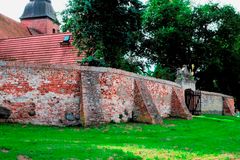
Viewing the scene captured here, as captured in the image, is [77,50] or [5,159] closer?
[5,159]

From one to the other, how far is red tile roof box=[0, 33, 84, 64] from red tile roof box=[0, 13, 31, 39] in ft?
34.3

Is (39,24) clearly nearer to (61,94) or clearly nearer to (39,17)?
(39,17)

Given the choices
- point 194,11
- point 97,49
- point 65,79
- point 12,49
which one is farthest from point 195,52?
point 65,79

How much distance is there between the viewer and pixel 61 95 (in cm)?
1401

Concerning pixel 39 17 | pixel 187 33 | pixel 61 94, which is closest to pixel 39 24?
pixel 39 17

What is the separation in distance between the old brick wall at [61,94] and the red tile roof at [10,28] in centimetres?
2380

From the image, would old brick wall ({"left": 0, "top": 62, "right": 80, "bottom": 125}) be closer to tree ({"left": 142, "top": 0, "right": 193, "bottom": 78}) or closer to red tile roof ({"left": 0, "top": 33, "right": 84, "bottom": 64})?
red tile roof ({"left": 0, "top": 33, "right": 84, "bottom": 64})

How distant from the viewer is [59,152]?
797cm

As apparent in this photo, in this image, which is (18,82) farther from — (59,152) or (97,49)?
(97,49)

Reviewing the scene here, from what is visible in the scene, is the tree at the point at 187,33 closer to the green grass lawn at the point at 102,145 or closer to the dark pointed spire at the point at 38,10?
the dark pointed spire at the point at 38,10

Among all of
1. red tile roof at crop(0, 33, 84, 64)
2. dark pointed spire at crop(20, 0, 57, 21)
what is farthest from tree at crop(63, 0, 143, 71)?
dark pointed spire at crop(20, 0, 57, 21)

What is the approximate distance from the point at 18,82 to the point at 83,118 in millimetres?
3176

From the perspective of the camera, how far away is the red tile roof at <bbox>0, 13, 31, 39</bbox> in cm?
3691

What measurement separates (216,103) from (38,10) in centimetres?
3253
